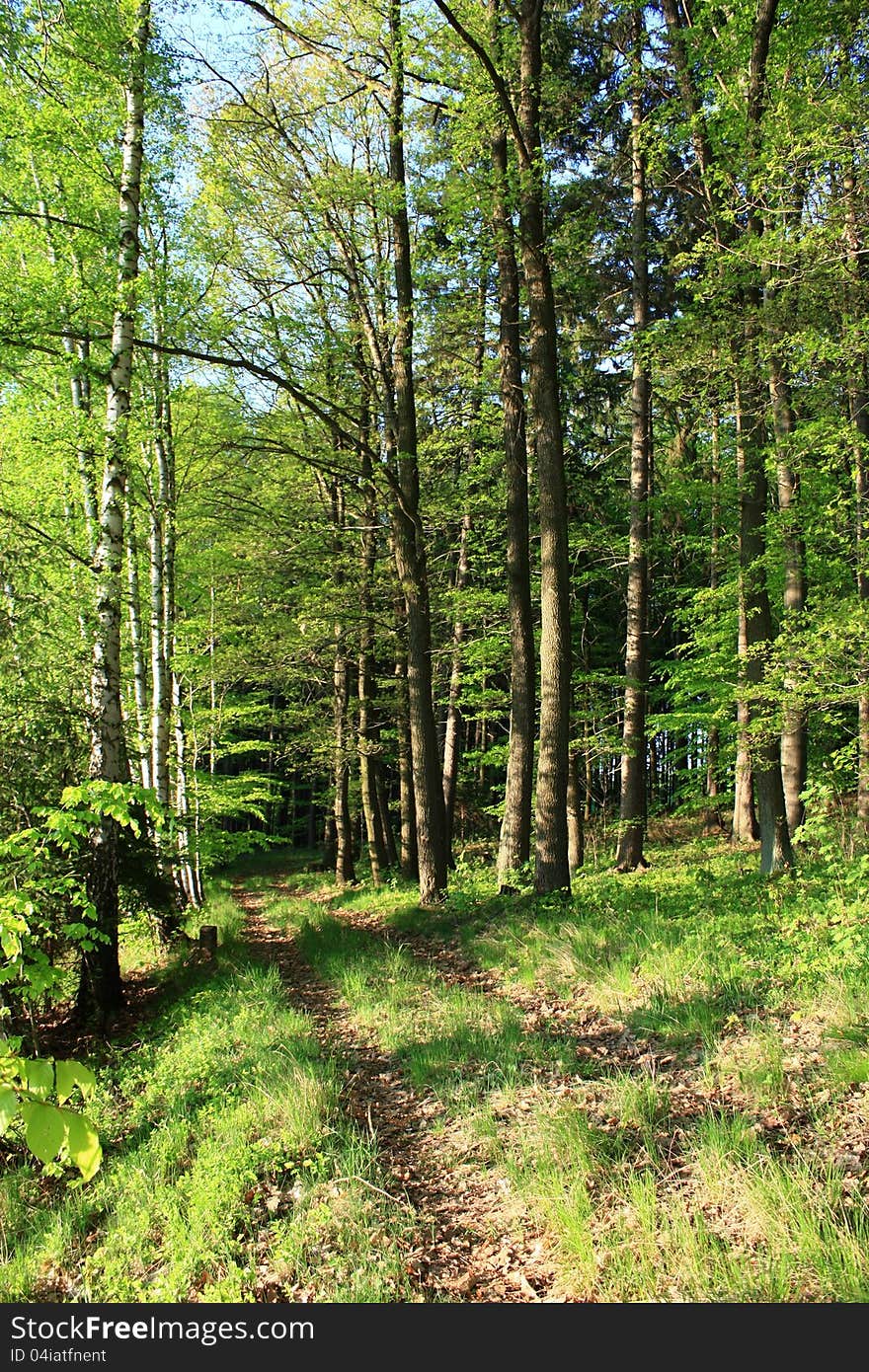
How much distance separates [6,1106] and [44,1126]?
0.29 ft

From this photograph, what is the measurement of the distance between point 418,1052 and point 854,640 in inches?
214

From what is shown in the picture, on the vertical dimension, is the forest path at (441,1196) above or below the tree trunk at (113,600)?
below

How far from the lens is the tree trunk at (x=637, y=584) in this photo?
40.1 feet

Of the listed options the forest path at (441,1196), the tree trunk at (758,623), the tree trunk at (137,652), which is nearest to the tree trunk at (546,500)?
the tree trunk at (758,623)

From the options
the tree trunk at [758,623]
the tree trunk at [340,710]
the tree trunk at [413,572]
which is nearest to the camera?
the tree trunk at [758,623]

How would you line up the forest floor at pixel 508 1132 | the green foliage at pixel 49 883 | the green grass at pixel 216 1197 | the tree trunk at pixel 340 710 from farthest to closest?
the tree trunk at pixel 340 710 → the green foliage at pixel 49 883 → the green grass at pixel 216 1197 → the forest floor at pixel 508 1132

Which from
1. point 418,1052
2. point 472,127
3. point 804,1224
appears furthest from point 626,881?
point 472,127

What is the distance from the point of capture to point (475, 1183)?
12.9 feet

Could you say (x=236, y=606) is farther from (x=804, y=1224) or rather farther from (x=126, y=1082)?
(x=804, y=1224)

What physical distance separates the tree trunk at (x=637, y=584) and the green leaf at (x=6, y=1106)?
1154 centimetres

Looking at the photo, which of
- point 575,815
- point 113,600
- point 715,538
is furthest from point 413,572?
point 715,538

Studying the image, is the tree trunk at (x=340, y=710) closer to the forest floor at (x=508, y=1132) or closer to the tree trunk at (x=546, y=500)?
the tree trunk at (x=546, y=500)

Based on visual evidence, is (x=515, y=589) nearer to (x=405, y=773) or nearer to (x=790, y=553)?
(x=790, y=553)

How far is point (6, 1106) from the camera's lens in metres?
1.48
